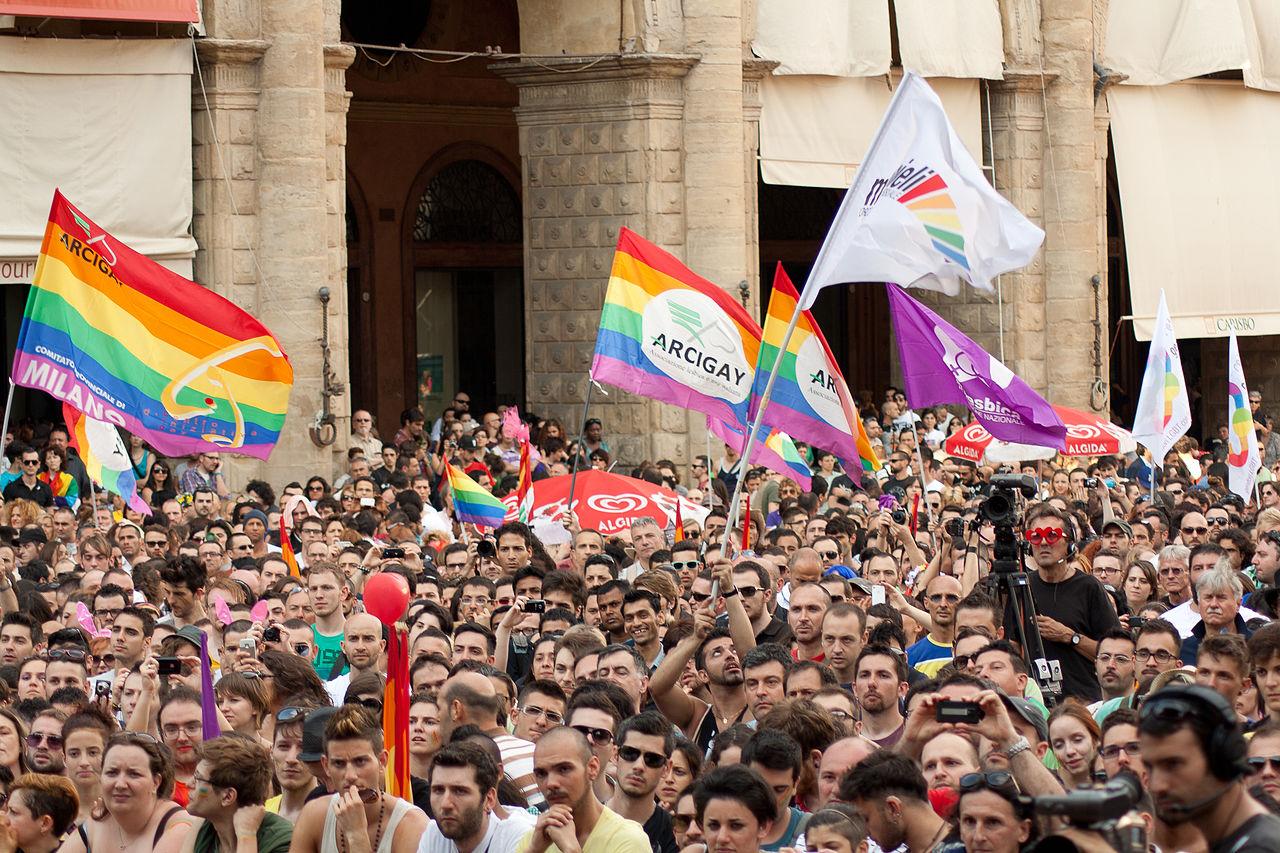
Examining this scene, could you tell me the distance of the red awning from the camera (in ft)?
69.2

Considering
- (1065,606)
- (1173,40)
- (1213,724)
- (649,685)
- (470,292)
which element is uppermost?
(1173,40)

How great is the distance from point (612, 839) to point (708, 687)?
131 inches

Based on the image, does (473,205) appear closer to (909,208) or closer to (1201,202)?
(1201,202)

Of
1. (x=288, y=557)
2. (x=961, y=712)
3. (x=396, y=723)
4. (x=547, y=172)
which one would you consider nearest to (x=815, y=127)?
(x=547, y=172)

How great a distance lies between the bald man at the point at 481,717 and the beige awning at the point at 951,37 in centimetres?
1953

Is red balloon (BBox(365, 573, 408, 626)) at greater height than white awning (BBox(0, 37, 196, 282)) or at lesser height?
lesser

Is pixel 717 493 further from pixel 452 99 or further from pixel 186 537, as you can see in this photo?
pixel 452 99

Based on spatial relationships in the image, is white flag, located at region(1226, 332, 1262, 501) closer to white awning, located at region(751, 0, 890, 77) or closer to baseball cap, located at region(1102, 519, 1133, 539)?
baseball cap, located at region(1102, 519, 1133, 539)

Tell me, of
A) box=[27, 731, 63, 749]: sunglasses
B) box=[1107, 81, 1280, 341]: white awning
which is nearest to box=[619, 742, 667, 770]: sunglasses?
box=[27, 731, 63, 749]: sunglasses

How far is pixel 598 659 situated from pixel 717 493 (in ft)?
41.1

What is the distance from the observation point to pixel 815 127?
91.1ft

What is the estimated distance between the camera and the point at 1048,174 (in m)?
30.9

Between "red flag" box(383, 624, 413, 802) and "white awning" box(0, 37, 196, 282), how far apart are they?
1451cm

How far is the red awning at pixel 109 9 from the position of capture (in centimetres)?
2108
